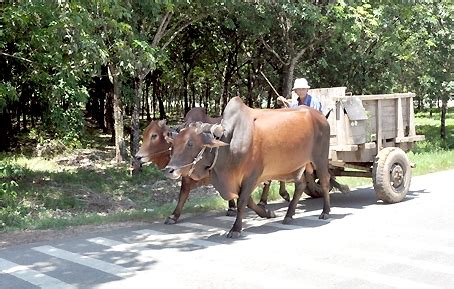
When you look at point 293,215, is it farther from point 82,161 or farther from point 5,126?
point 5,126

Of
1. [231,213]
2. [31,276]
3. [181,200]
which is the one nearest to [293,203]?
[231,213]

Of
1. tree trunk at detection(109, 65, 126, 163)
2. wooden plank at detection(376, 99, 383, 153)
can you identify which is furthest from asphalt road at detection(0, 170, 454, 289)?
tree trunk at detection(109, 65, 126, 163)

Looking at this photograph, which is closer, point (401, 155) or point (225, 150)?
point (225, 150)

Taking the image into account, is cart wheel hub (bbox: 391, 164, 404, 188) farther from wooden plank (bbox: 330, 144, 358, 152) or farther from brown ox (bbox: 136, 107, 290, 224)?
brown ox (bbox: 136, 107, 290, 224)

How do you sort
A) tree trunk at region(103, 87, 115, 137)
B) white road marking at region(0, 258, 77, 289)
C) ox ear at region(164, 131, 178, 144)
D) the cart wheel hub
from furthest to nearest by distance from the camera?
1. tree trunk at region(103, 87, 115, 137)
2. the cart wheel hub
3. ox ear at region(164, 131, 178, 144)
4. white road marking at region(0, 258, 77, 289)

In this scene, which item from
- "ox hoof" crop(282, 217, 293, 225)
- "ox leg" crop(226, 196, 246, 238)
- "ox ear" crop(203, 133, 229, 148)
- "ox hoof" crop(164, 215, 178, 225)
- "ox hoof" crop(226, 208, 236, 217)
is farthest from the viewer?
"ox hoof" crop(226, 208, 236, 217)

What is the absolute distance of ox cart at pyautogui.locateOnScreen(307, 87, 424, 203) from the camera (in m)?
9.52

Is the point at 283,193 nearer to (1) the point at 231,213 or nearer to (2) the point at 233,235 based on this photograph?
(1) the point at 231,213

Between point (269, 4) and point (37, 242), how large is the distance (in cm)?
1166

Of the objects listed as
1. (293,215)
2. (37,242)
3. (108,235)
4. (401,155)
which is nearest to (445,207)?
(401,155)

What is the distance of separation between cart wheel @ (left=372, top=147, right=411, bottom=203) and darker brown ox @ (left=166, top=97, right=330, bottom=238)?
1.21 meters

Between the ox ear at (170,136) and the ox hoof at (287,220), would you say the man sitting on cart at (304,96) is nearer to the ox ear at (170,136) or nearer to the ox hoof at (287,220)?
the ox hoof at (287,220)

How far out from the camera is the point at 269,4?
1719 centimetres

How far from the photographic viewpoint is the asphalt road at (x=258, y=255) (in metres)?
5.69
